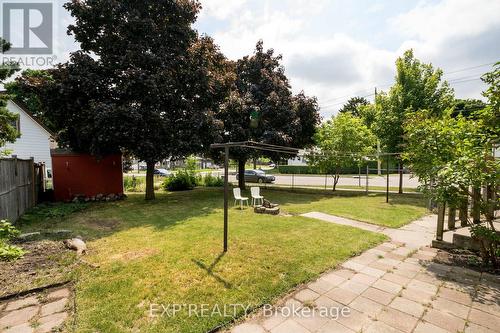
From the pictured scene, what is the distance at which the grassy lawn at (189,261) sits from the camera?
3.05 m

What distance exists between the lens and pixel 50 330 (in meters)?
2.73

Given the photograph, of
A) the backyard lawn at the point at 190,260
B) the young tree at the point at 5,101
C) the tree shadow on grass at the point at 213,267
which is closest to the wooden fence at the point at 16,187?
the backyard lawn at the point at 190,260

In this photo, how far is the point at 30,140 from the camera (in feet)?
65.1

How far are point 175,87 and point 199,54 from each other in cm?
194

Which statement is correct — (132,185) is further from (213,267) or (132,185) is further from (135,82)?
(213,267)

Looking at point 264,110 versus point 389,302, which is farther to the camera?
point 264,110

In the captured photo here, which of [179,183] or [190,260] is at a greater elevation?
[179,183]

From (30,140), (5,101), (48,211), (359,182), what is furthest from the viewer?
(30,140)

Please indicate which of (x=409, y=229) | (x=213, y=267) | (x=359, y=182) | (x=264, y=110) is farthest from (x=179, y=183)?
(x=409, y=229)

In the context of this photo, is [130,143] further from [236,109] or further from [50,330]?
[50,330]

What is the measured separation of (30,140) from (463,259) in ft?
88.8

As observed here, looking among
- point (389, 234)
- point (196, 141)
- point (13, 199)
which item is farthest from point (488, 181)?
point (13, 199)

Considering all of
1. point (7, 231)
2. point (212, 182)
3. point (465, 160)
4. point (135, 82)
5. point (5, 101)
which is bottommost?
point (212, 182)

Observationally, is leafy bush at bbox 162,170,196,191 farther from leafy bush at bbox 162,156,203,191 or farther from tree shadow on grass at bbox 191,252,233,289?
tree shadow on grass at bbox 191,252,233,289
